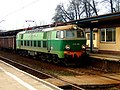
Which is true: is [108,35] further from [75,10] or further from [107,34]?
[75,10]

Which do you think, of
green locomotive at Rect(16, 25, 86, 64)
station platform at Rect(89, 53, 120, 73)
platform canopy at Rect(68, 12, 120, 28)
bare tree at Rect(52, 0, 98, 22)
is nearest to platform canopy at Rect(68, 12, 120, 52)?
platform canopy at Rect(68, 12, 120, 28)

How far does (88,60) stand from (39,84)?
10279mm

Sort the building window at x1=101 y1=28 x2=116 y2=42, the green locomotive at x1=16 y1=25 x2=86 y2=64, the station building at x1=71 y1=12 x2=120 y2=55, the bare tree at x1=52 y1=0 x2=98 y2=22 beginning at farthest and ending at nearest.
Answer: the bare tree at x1=52 y1=0 x2=98 y2=22 → the building window at x1=101 y1=28 x2=116 y2=42 → the station building at x1=71 y1=12 x2=120 y2=55 → the green locomotive at x1=16 y1=25 x2=86 y2=64

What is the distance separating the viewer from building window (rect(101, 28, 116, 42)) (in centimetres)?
2598

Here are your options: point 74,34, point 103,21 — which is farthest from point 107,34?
point 74,34

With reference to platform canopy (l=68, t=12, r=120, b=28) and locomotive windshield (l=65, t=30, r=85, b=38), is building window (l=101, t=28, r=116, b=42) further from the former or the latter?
locomotive windshield (l=65, t=30, r=85, b=38)

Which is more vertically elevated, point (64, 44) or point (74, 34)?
point (74, 34)

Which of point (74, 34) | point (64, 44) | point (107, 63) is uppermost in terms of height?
point (74, 34)

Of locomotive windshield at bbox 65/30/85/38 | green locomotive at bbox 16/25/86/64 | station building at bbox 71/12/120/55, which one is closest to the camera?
green locomotive at bbox 16/25/86/64

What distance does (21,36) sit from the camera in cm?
3375

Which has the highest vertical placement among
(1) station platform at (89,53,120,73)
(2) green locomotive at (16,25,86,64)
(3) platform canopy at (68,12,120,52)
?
(3) platform canopy at (68,12,120,52)

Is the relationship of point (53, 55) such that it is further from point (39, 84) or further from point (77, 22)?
point (39, 84)

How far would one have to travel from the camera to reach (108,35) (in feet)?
87.2

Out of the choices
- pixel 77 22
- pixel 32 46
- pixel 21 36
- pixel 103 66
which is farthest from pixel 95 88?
pixel 21 36
